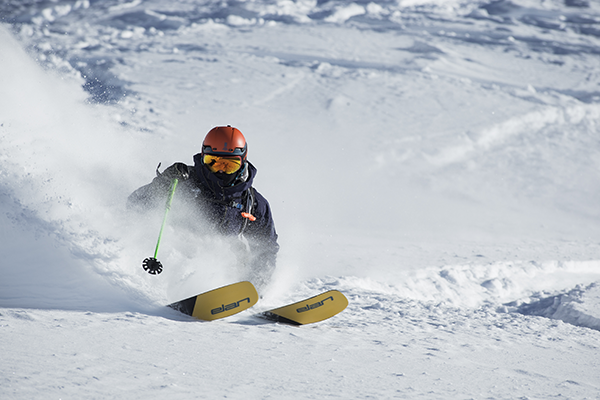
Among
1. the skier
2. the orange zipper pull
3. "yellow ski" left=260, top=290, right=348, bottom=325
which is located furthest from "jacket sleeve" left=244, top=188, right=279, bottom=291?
"yellow ski" left=260, top=290, right=348, bottom=325

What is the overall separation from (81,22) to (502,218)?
578 inches

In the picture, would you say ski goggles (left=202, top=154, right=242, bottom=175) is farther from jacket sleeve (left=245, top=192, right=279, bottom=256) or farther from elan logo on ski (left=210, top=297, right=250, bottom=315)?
elan logo on ski (left=210, top=297, right=250, bottom=315)

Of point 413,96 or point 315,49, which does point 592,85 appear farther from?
point 315,49

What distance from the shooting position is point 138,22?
1647cm

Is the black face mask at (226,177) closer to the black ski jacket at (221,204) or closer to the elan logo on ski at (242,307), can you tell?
the black ski jacket at (221,204)

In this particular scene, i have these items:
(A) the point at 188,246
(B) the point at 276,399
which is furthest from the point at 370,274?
(B) the point at 276,399

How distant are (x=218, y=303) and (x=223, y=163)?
1.11 metres

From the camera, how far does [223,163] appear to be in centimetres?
365

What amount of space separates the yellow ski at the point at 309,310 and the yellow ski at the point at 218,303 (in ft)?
0.86

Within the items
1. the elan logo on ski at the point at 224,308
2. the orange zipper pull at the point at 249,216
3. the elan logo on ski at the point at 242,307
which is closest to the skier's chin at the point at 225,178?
the orange zipper pull at the point at 249,216

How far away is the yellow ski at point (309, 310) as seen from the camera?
3350 mm

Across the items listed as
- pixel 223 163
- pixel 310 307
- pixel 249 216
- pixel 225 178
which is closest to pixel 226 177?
pixel 225 178

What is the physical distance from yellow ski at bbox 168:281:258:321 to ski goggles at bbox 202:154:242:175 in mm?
A: 951

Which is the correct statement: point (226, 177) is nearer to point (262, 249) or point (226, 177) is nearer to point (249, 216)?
point (249, 216)
